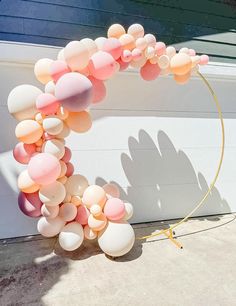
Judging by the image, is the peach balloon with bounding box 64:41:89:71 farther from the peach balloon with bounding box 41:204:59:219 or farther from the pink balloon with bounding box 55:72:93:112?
the peach balloon with bounding box 41:204:59:219

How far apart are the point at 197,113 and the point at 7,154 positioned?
87.1 inches

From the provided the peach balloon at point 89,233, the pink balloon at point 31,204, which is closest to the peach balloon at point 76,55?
the pink balloon at point 31,204

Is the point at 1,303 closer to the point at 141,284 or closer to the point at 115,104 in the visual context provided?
the point at 141,284

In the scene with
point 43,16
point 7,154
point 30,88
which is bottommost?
point 7,154

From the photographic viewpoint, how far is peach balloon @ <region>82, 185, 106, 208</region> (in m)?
2.25

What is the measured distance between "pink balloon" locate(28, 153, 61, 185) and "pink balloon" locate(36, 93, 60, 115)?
32 cm

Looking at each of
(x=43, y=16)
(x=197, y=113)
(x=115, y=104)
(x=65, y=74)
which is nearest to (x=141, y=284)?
(x=65, y=74)

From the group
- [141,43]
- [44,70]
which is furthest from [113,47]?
[44,70]

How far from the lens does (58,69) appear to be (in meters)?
2.05

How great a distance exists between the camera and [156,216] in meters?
3.26

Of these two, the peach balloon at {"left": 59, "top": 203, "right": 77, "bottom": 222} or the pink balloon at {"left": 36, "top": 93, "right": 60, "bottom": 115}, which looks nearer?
the pink balloon at {"left": 36, "top": 93, "right": 60, "bottom": 115}

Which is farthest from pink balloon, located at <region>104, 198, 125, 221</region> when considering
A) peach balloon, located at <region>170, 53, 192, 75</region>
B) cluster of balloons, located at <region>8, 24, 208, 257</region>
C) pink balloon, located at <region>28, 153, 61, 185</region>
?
peach balloon, located at <region>170, 53, 192, 75</region>

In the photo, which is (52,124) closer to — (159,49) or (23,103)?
(23,103)

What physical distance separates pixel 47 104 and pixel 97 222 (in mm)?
983
